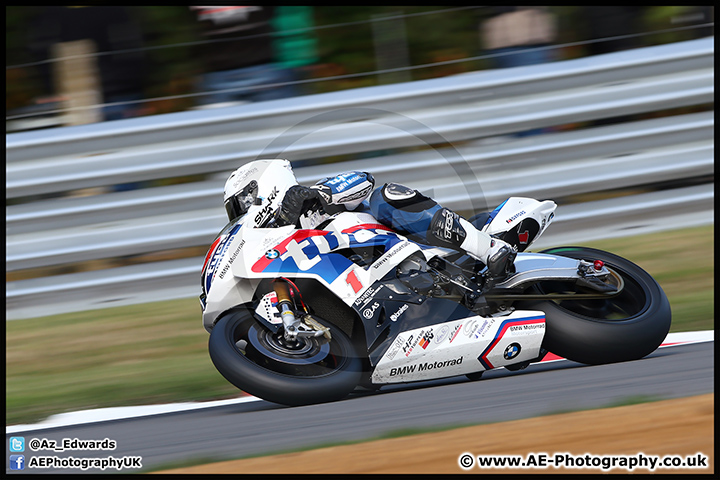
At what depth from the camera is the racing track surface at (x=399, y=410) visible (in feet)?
11.4

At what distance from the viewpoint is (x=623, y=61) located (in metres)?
7.00

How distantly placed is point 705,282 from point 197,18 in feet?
15.0

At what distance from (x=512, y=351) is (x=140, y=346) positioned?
2911 millimetres

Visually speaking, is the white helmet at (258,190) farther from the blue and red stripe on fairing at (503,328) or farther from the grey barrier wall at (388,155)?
the grey barrier wall at (388,155)

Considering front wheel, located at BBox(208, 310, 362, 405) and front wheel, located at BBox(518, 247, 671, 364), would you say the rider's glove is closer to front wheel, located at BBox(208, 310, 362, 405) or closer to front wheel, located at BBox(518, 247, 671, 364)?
front wheel, located at BBox(208, 310, 362, 405)

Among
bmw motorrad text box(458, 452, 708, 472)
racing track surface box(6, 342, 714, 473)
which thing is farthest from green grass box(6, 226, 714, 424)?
bmw motorrad text box(458, 452, 708, 472)

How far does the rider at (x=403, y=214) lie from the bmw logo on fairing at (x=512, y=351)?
37cm

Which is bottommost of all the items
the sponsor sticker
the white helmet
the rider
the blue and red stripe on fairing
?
the blue and red stripe on fairing

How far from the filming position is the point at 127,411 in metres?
4.49

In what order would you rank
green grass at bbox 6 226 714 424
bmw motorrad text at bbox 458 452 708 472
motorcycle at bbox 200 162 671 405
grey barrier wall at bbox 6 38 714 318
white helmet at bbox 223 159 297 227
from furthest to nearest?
1. grey barrier wall at bbox 6 38 714 318
2. green grass at bbox 6 226 714 424
3. white helmet at bbox 223 159 297 227
4. motorcycle at bbox 200 162 671 405
5. bmw motorrad text at bbox 458 452 708 472

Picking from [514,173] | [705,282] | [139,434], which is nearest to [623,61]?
[514,173]

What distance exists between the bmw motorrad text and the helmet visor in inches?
72.5

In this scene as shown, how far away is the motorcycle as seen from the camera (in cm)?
388

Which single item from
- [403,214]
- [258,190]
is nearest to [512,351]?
[403,214]
